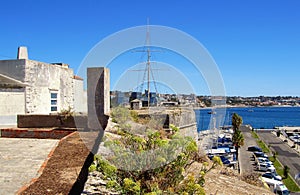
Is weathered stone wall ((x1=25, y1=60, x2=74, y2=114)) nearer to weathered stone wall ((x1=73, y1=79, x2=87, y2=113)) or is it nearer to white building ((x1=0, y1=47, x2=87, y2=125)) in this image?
white building ((x1=0, y1=47, x2=87, y2=125))

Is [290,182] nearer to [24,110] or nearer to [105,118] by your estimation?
[105,118]

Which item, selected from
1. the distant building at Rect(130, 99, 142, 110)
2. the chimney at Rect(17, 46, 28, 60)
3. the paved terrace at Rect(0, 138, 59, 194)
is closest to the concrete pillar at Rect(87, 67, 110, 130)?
the distant building at Rect(130, 99, 142, 110)

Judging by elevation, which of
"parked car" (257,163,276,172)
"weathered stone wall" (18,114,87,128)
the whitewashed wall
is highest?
the whitewashed wall

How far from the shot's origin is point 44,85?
1672 centimetres

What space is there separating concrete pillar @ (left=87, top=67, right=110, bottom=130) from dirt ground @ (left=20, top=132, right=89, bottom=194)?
12.0 feet

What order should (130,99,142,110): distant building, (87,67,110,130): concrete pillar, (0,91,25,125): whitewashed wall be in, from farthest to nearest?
(130,99,142,110): distant building < (0,91,25,125): whitewashed wall < (87,67,110,130): concrete pillar

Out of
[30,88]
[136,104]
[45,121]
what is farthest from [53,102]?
[136,104]

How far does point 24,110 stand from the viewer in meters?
15.4

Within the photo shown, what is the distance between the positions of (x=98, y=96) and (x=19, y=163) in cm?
552

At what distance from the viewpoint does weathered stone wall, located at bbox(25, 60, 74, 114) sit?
15.7 m

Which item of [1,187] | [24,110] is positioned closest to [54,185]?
[1,187]

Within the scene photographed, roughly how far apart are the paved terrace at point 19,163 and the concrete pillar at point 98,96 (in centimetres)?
277

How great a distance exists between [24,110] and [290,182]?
2828 centimetres

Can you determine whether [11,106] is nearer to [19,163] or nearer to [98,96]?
[98,96]
